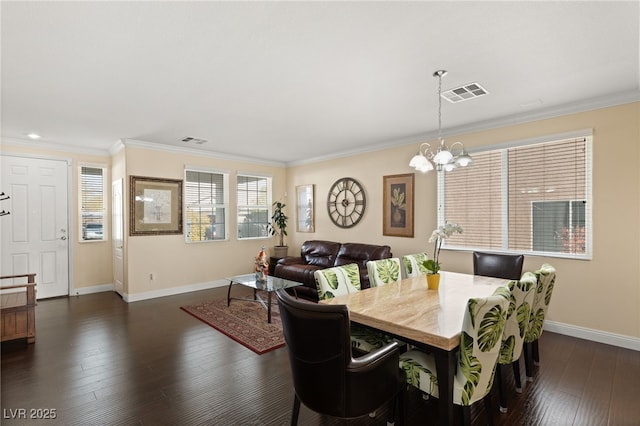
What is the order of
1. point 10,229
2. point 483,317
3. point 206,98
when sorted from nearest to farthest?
1. point 483,317
2. point 206,98
3. point 10,229

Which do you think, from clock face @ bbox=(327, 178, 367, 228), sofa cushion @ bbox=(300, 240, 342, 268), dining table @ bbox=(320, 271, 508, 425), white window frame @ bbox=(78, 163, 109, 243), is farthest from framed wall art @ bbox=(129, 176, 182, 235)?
dining table @ bbox=(320, 271, 508, 425)

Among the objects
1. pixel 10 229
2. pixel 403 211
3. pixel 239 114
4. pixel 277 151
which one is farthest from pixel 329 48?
pixel 10 229

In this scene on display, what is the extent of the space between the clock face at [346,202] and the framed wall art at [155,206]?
2873mm

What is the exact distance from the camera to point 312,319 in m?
1.54

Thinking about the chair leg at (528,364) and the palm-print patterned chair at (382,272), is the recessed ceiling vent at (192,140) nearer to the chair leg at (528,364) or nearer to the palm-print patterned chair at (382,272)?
the palm-print patterned chair at (382,272)

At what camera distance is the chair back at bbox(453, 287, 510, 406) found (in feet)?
5.40

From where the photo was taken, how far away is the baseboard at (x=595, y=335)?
3201mm

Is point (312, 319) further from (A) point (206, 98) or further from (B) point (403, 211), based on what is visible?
(B) point (403, 211)

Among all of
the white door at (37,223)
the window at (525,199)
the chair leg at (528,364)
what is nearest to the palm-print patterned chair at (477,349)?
the chair leg at (528,364)

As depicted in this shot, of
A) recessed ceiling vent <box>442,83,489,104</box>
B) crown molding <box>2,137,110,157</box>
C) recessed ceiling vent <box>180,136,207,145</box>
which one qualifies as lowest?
crown molding <box>2,137,110,157</box>

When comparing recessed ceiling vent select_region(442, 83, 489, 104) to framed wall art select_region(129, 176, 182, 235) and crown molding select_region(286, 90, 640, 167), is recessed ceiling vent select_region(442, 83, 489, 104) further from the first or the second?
framed wall art select_region(129, 176, 182, 235)

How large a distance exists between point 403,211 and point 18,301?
5042 mm

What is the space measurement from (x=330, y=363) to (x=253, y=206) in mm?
5496

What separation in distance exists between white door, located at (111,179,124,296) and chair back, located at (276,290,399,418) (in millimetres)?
4756
